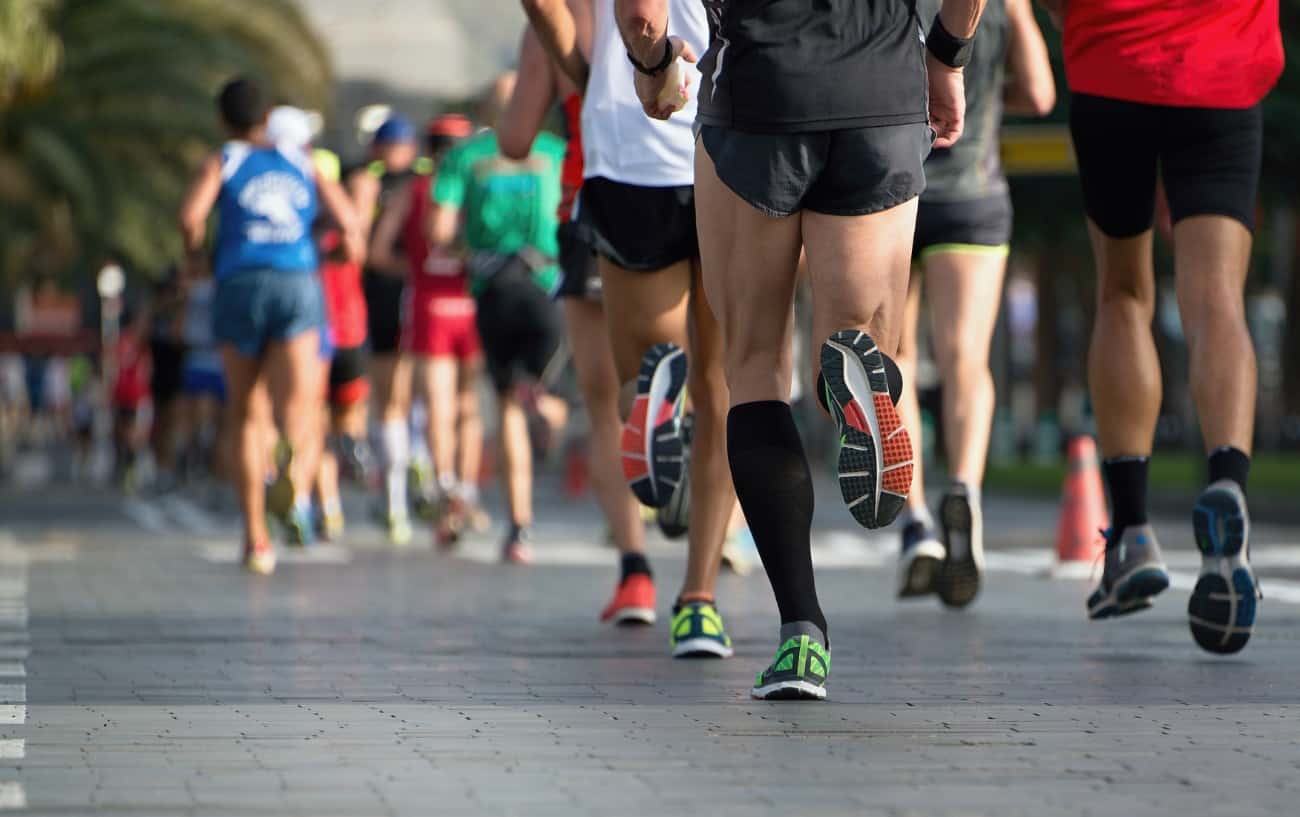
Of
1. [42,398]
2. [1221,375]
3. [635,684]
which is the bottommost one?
[42,398]

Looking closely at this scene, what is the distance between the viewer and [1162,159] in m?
7.00

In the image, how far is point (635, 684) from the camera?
5922mm

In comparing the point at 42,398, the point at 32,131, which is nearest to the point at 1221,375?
the point at 32,131

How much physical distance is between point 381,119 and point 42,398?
3538 cm

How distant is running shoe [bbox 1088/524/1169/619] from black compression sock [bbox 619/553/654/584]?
56.9 inches

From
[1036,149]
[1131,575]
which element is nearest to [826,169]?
[1131,575]

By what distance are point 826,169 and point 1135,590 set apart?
194 centimetres

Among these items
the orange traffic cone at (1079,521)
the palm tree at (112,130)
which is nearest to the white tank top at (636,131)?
the orange traffic cone at (1079,521)

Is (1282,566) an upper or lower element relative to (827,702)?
lower

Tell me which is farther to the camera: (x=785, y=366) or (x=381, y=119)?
(x=381, y=119)

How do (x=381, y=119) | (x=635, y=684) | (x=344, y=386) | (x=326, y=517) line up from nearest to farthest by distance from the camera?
(x=635, y=684), (x=326, y=517), (x=344, y=386), (x=381, y=119)

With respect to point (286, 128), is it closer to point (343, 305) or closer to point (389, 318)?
point (343, 305)

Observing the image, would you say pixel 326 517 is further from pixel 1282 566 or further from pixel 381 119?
pixel 1282 566

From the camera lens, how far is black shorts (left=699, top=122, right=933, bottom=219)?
568 centimetres
